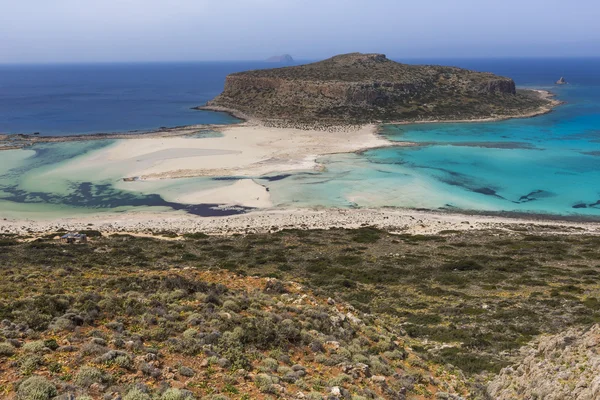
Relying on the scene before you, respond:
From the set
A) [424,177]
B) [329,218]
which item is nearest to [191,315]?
[329,218]

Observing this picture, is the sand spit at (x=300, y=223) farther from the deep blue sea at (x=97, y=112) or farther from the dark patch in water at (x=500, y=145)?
the deep blue sea at (x=97, y=112)

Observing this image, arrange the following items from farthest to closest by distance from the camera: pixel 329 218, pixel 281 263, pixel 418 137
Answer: pixel 418 137, pixel 329 218, pixel 281 263

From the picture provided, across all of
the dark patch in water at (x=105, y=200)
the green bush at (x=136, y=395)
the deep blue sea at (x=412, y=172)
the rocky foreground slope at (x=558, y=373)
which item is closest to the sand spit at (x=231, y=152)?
the deep blue sea at (x=412, y=172)

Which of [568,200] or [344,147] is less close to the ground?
[344,147]

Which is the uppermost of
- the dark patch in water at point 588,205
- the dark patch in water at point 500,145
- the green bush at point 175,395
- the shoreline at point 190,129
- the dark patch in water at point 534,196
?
the shoreline at point 190,129

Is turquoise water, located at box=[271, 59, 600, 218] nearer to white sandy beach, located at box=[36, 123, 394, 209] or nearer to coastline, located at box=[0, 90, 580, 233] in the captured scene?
coastline, located at box=[0, 90, 580, 233]

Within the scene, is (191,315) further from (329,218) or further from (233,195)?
(233,195)
